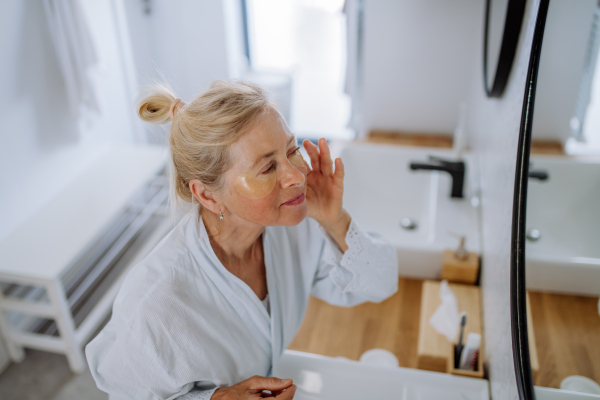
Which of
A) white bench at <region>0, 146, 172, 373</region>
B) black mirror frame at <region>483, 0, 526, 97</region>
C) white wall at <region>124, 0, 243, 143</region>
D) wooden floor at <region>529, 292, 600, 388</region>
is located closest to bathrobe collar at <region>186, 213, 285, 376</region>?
wooden floor at <region>529, 292, 600, 388</region>

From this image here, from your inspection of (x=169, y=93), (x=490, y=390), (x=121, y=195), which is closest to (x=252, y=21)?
(x=121, y=195)

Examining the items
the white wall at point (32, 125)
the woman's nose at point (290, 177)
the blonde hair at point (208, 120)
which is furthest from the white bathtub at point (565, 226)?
the white wall at point (32, 125)

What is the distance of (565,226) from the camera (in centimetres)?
64

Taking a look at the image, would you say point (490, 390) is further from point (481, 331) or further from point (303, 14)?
point (303, 14)

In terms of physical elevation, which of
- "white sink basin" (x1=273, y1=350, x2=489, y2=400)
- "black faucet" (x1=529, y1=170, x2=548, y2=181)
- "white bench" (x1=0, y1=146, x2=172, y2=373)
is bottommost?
"white bench" (x1=0, y1=146, x2=172, y2=373)

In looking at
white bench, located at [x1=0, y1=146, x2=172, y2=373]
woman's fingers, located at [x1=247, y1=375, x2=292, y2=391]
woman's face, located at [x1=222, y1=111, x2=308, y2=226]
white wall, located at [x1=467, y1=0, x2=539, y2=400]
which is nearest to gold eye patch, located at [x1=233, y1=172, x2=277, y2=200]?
woman's face, located at [x1=222, y1=111, x2=308, y2=226]

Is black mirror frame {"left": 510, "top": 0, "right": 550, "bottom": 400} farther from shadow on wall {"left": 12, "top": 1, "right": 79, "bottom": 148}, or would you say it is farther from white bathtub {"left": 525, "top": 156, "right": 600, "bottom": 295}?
shadow on wall {"left": 12, "top": 1, "right": 79, "bottom": 148}

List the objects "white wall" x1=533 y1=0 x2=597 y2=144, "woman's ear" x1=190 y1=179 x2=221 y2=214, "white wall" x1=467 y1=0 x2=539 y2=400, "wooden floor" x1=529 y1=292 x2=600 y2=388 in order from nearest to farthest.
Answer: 1. "wooden floor" x1=529 y1=292 x2=600 y2=388
2. "white wall" x1=533 y1=0 x2=597 y2=144
3. "white wall" x1=467 y1=0 x2=539 y2=400
4. "woman's ear" x1=190 y1=179 x2=221 y2=214

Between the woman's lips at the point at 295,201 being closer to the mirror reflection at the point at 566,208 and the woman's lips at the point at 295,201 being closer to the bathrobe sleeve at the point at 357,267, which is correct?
the bathrobe sleeve at the point at 357,267

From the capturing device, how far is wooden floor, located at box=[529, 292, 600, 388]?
0.52 m

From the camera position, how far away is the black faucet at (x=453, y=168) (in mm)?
1764

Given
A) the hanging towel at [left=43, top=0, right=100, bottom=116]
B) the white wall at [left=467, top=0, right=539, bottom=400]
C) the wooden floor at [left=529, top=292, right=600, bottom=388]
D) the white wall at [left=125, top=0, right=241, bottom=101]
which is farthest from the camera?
the white wall at [left=125, top=0, right=241, bottom=101]

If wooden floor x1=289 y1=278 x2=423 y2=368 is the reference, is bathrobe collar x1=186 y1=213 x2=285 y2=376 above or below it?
above

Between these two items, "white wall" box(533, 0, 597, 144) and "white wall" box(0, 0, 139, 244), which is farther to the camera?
"white wall" box(0, 0, 139, 244)
